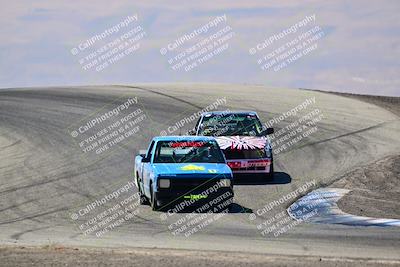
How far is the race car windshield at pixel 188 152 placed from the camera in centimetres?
1591

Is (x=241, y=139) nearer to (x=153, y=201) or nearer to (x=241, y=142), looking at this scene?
(x=241, y=142)

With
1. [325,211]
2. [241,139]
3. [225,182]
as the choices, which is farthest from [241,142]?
[225,182]

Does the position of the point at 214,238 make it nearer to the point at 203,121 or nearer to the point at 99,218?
the point at 99,218

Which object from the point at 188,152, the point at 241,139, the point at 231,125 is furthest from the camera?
the point at 231,125

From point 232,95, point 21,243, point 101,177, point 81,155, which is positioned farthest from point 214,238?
point 232,95

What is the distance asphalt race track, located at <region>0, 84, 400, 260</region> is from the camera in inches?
470

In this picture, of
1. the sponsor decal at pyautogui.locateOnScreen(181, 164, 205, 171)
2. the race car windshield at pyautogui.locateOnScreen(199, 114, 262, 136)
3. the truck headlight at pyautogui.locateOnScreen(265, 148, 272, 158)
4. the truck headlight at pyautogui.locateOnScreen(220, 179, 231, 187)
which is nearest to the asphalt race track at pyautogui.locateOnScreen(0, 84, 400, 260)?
the truck headlight at pyautogui.locateOnScreen(220, 179, 231, 187)

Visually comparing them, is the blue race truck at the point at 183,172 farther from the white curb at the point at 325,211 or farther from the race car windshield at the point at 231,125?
the race car windshield at the point at 231,125

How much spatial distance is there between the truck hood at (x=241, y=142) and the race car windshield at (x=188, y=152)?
302 centimetres

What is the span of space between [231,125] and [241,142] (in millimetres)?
1061

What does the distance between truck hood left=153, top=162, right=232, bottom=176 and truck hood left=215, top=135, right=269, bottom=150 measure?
372 cm

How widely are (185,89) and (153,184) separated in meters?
→ 23.5

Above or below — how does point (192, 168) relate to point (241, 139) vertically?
above

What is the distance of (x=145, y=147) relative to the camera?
2394 cm
